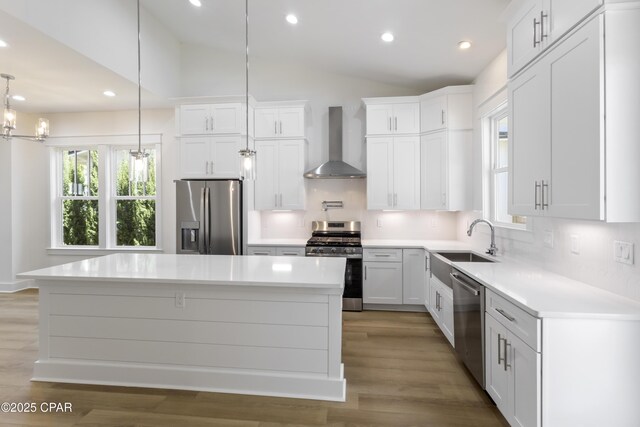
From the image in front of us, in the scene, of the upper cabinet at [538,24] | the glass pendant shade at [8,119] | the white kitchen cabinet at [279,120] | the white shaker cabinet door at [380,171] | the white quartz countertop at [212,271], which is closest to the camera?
the upper cabinet at [538,24]

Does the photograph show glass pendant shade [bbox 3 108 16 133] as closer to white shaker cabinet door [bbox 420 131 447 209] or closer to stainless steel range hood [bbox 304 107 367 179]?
stainless steel range hood [bbox 304 107 367 179]

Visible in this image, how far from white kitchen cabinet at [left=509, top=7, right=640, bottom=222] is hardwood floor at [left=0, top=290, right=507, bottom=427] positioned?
146cm

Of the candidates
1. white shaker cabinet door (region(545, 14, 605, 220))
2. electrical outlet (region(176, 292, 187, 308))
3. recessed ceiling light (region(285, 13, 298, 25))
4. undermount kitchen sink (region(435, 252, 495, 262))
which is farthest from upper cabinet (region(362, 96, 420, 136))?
electrical outlet (region(176, 292, 187, 308))

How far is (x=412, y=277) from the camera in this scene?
14.2 feet

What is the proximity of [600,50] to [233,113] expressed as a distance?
157 inches

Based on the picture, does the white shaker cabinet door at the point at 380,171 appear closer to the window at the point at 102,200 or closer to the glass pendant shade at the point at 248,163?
the glass pendant shade at the point at 248,163

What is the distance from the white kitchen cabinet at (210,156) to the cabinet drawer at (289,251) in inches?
45.4

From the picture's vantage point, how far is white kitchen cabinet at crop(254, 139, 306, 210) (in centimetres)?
481

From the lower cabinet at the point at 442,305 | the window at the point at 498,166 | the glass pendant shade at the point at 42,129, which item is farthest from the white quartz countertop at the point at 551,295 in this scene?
the glass pendant shade at the point at 42,129

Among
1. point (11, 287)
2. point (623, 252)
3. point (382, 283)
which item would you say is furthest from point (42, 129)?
point (623, 252)

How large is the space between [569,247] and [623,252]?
0.50 meters

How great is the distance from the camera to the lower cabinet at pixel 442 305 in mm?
3254

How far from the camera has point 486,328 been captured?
230 centimetres

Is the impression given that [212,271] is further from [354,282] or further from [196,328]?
[354,282]
